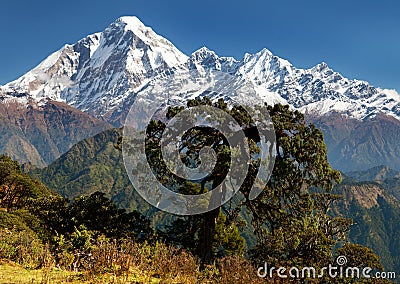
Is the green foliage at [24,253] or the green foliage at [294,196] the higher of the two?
the green foliage at [294,196]

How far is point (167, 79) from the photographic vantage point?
19.7 metres

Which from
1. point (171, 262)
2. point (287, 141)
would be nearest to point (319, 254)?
point (287, 141)

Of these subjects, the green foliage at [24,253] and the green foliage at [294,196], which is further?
the green foliage at [294,196]

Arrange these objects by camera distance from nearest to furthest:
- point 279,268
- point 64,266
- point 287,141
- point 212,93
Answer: point 64,266 → point 279,268 → point 287,141 → point 212,93

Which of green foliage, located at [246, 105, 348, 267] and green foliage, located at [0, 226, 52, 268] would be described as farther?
green foliage, located at [246, 105, 348, 267]

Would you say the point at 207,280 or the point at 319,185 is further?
the point at 319,185

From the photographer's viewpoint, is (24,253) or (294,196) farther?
(294,196)

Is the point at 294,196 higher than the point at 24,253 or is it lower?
higher

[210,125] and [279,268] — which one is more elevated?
[210,125]

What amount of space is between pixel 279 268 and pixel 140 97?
32.4ft

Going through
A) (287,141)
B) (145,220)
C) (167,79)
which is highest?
(167,79)

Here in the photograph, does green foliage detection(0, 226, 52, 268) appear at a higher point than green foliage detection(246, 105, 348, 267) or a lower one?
lower

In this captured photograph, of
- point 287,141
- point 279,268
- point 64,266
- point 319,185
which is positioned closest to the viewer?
point 64,266

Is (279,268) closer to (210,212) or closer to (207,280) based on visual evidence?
(207,280)
